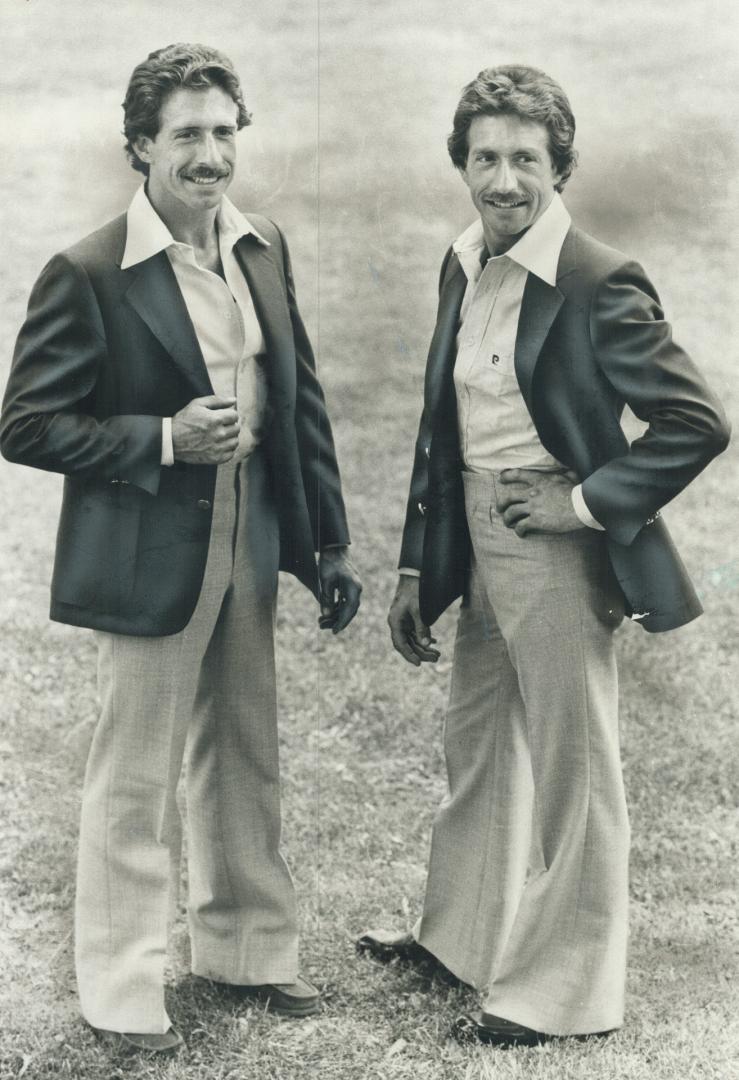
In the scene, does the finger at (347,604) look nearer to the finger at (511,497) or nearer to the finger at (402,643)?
the finger at (402,643)

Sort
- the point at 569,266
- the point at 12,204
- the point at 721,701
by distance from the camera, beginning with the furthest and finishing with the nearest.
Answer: the point at 721,701, the point at 12,204, the point at 569,266

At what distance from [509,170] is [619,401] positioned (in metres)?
0.66

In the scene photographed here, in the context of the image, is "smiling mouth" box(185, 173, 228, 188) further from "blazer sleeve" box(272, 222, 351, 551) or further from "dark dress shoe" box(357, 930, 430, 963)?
"dark dress shoe" box(357, 930, 430, 963)

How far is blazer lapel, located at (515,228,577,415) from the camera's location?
12.1ft

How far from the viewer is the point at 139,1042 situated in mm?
3943

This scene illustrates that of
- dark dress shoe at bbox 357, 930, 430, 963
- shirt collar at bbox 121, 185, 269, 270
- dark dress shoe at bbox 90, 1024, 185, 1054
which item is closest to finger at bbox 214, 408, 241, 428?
shirt collar at bbox 121, 185, 269, 270

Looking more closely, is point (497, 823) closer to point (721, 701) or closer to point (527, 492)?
point (527, 492)

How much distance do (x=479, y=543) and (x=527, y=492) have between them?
24 cm

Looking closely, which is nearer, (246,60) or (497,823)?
(246,60)

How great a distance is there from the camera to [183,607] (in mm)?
3836

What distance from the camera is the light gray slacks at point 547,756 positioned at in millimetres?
3861

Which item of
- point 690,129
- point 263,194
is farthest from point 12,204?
point 690,129

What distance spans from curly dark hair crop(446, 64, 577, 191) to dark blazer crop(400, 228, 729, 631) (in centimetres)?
25

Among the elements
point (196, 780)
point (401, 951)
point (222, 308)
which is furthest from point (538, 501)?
point (401, 951)
